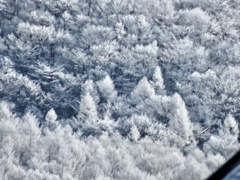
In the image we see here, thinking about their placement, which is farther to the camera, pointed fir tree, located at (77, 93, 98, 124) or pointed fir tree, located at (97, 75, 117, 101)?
pointed fir tree, located at (97, 75, 117, 101)

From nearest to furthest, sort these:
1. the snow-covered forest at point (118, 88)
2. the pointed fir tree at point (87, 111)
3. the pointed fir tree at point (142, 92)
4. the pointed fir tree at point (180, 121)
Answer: the snow-covered forest at point (118, 88) < the pointed fir tree at point (180, 121) < the pointed fir tree at point (87, 111) < the pointed fir tree at point (142, 92)

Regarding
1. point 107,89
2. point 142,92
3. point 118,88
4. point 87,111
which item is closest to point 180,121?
point 142,92

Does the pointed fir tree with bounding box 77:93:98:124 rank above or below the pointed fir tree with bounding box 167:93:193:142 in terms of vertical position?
below

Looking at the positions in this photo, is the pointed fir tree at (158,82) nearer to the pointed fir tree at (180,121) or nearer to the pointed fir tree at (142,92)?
the pointed fir tree at (142,92)

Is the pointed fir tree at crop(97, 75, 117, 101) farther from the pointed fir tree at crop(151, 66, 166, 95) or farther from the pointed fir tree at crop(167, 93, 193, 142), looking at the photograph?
the pointed fir tree at crop(167, 93, 193, 142)

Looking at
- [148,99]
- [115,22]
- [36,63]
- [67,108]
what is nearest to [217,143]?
[148,99]

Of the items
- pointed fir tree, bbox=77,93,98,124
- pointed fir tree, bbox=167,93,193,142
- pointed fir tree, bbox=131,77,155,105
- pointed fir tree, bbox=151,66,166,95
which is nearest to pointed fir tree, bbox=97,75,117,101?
pointed fir tree, bbox=131,77,155,105

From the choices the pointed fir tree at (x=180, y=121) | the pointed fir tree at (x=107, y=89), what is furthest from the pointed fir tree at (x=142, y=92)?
the pointed fir tree at (x=180, y=121)

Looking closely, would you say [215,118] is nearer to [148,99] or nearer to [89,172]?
[148,99]

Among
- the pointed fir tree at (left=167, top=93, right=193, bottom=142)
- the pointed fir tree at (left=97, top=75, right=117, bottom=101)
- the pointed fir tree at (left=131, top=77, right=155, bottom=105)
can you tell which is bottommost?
the pointed fir tree at (left=97, top=75, right=117, bottom=101)
